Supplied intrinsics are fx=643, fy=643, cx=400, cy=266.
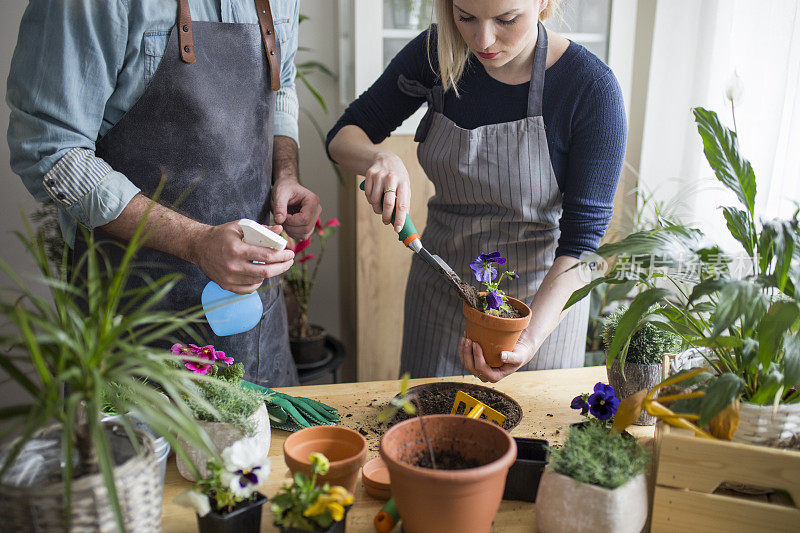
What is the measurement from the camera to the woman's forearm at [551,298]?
1369 mm

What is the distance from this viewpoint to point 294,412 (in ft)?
3.92

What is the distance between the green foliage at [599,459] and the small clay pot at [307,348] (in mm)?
1619

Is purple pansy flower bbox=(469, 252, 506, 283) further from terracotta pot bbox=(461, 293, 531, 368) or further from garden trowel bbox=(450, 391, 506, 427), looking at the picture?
garden trowel bbox=(450, 391, 506, 427)

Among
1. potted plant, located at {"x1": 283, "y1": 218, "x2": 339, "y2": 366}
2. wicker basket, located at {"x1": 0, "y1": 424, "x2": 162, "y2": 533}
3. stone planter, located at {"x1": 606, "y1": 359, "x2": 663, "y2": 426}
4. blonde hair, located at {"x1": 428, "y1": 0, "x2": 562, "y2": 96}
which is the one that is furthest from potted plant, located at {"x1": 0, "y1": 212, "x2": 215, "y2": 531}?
potted plant, located at {"x1": 283, "y1": 218, "x2": 339, "y2": 366}

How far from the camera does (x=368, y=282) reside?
2531 millimetres

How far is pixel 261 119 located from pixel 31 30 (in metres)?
0.52

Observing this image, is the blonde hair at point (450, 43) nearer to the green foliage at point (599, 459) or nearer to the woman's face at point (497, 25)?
the woman's face at point (497, 25)

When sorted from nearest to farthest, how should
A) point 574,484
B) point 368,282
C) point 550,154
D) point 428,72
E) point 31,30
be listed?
1. point 574,484
2. point 31,30
3. point 550,154
4. point 428,72
5. point 368,282

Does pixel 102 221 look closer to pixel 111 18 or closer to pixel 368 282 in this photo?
pixel 111 18

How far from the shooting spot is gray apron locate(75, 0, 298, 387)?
144cm

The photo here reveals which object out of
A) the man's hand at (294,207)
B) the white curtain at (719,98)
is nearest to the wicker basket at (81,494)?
the man's hand at (294,207)

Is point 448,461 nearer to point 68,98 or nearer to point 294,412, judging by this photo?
point 294,412

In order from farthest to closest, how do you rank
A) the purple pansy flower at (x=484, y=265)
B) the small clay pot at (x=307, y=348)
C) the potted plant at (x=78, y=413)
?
the small clay pot at (x=307, y=348)
the purple pansy flower at (x=484, y=265)
the potted plant at (x=78, y=413)

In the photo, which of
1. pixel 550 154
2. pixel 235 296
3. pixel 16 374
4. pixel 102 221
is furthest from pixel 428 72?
pixel 16 374
